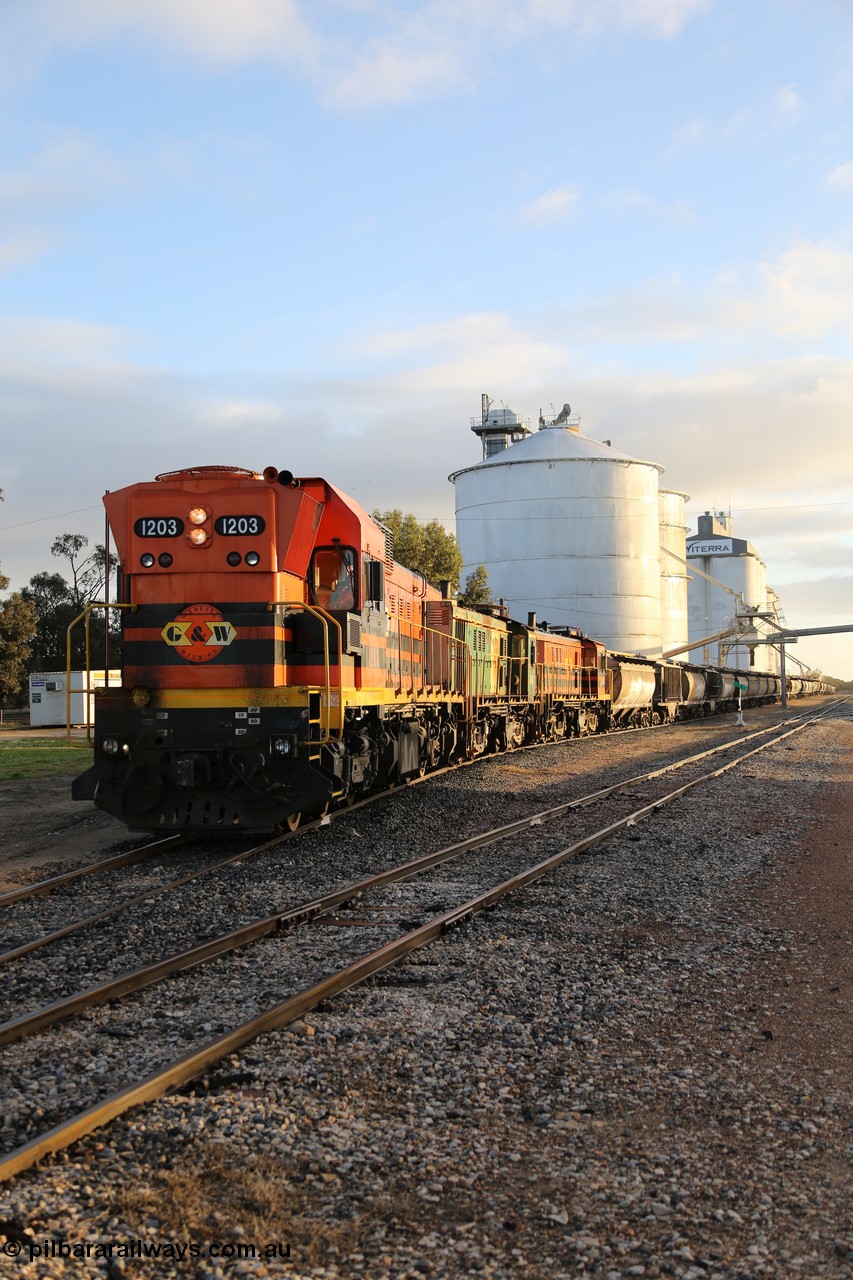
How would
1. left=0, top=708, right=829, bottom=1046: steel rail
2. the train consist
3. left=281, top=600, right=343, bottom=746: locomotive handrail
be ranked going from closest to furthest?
left=0, top=708, right=829, bottom=1046: steel rail
left=281, top=600, right=343, bottom=746: locomotive handrail
the train consist

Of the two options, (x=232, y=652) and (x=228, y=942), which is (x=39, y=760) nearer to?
Result: (x=232, y=652)

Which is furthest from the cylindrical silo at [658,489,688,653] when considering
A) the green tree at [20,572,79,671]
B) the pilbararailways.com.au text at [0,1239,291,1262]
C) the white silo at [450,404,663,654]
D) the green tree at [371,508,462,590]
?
the pilbararailways.com.au text at [0,1239,291,1262]

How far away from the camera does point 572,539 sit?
6612cm

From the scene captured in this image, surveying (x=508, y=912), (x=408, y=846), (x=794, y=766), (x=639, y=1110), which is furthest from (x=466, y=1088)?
(x=794, y=766)

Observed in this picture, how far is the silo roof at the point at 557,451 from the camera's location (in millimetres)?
66750

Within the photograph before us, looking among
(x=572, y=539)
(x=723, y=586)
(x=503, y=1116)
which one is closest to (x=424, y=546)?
(x=572, y=539)

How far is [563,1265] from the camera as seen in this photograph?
340 centimetres

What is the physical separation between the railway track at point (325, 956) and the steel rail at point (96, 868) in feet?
8.53

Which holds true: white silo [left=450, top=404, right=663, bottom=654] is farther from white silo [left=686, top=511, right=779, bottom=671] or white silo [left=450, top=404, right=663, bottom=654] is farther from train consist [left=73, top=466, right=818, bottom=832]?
train consist [left=73, top=466, right=818, bottom=832]

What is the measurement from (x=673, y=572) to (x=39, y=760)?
62944 mm

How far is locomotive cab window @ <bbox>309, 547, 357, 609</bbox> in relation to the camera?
12.5 meters

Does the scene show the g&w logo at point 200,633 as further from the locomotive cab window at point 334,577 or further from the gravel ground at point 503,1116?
the gravel ground at point 503,1116

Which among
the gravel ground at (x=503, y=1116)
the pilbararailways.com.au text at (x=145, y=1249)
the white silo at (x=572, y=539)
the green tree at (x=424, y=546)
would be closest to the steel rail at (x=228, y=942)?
the gravel ground at (x=503, y=1116)

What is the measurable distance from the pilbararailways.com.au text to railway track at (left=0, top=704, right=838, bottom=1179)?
0.45 m
